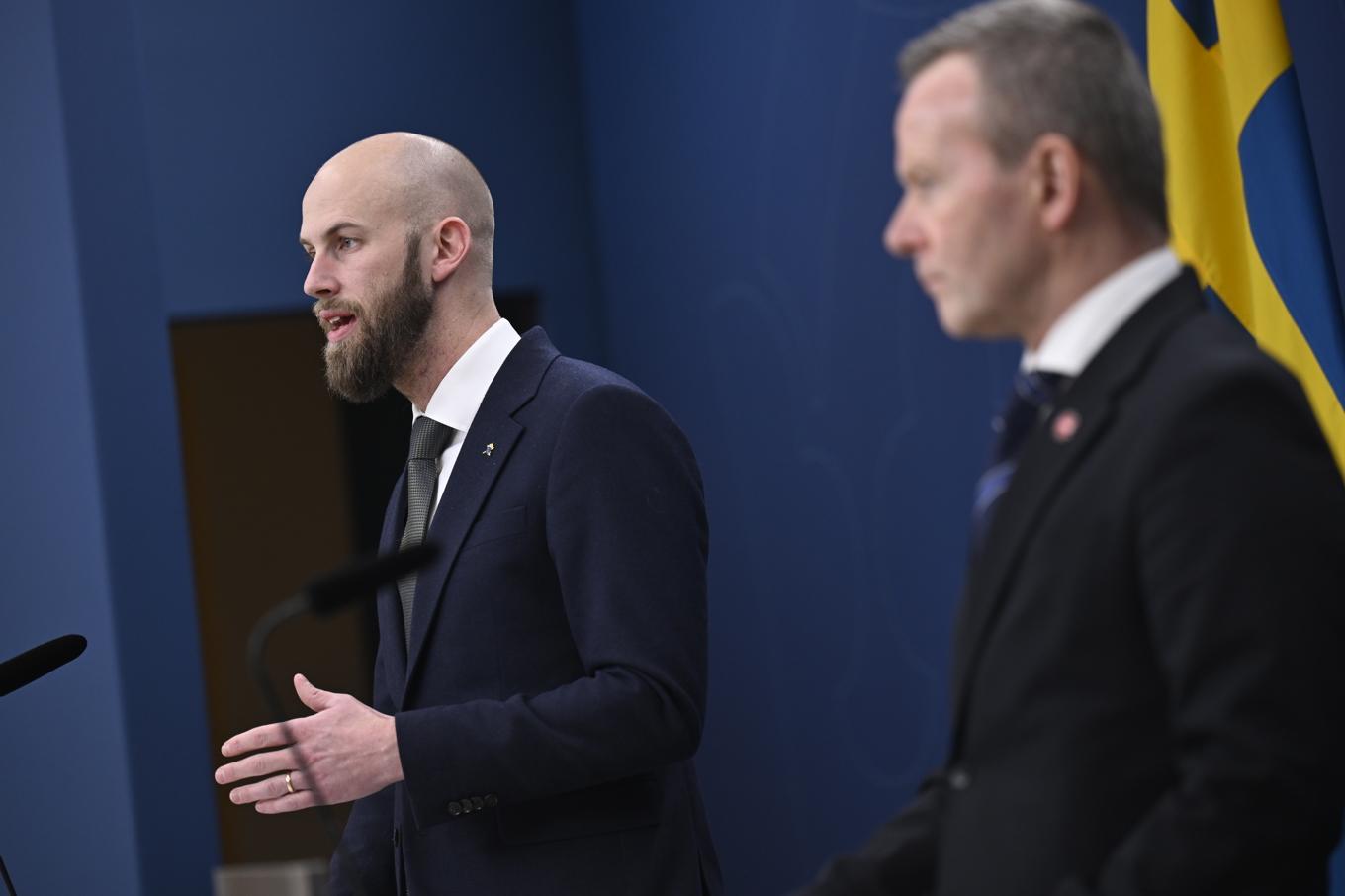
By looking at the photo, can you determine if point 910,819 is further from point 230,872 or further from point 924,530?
point 924,530

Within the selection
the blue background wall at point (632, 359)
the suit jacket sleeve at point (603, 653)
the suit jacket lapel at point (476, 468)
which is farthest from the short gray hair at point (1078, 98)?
the blue background wall at point (632, 359)

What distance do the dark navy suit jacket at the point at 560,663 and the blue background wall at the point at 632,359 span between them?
1469mm

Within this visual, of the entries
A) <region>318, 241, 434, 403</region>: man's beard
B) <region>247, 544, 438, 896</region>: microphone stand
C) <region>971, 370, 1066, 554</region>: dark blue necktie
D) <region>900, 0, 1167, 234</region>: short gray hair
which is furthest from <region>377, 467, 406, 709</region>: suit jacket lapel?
<region>900, 0, 1167, 234</region>: short gray hair

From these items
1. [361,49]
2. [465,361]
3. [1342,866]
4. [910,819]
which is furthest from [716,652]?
[910,819]

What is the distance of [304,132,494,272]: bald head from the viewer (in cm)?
211

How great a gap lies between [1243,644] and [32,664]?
120 cm

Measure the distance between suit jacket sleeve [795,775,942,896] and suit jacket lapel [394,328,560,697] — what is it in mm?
781

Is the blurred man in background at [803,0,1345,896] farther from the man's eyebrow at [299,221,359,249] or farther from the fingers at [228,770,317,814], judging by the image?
the man's eyebrow at [299,221,359,249]

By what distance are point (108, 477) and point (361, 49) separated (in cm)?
157

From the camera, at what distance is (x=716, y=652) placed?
460 cm

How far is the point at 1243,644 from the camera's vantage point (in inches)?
37.6

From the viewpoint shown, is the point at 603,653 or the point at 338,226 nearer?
the point at 603,653

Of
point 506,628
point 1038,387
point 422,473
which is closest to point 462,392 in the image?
point 422,473

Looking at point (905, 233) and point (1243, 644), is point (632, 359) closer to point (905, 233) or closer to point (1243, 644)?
point (905, 233)
